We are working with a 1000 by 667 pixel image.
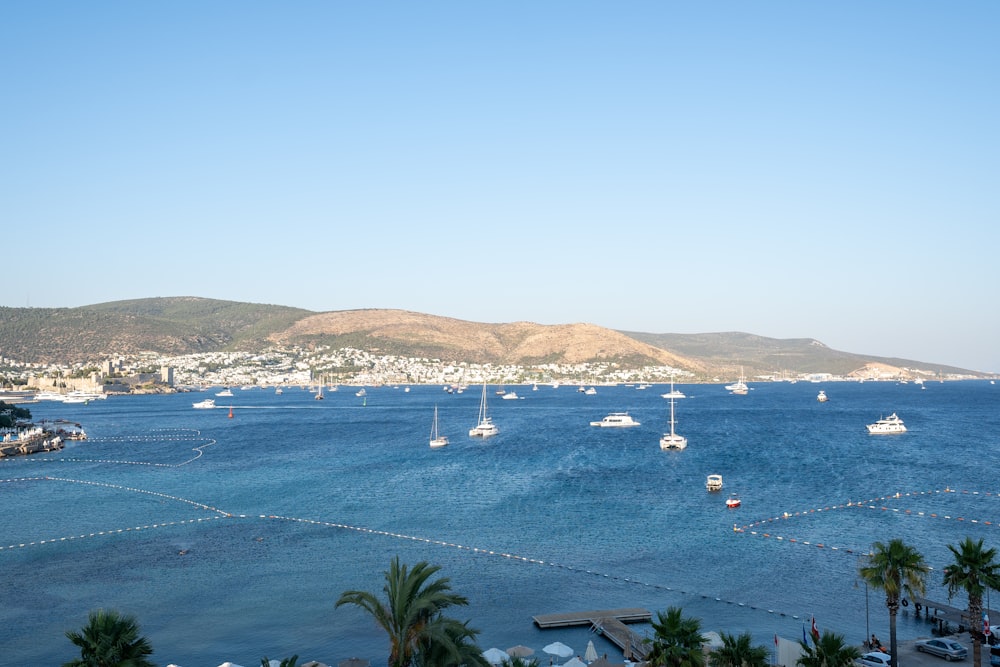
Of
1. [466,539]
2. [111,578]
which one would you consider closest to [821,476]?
[466,539]

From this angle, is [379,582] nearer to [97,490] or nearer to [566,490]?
[566,490]

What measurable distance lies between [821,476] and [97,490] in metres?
67.9

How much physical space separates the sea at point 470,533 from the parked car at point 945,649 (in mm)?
4358

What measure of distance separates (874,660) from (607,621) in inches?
437

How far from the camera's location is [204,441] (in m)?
116

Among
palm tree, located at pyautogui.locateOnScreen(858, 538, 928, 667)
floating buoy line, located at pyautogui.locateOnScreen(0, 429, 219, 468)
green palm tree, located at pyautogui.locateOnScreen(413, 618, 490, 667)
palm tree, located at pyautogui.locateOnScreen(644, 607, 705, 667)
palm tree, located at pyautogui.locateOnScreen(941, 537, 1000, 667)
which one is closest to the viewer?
green palm tree, located at pyautogui.locateOnScreen(413, 618, 490, 667)

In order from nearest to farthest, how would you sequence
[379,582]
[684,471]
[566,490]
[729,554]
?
[379,582] → [729,554] → [566,490] → [684,471]

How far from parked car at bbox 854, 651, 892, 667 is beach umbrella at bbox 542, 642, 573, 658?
417 inches

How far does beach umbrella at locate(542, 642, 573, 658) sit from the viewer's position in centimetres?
3127

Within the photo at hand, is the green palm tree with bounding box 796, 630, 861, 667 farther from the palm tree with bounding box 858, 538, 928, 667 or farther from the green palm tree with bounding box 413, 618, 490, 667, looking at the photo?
the green palm tree with bounding box 413, 618, 490, 667

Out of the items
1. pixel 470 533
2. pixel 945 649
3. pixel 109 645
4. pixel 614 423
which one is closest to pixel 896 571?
pixel 945 649

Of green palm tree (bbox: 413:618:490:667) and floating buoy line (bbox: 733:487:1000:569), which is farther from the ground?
green palm tree (bbox: 413:618:490:667)

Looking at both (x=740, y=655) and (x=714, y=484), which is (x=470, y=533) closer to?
(x=714, y=484)

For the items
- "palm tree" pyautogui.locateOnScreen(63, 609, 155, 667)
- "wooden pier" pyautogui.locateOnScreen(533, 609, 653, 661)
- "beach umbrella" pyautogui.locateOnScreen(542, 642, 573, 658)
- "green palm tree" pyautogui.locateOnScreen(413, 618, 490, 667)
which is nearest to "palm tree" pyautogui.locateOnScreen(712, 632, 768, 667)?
"green palm tree" pyautogui.locateOnScreen(413, 618, 490, 667)
